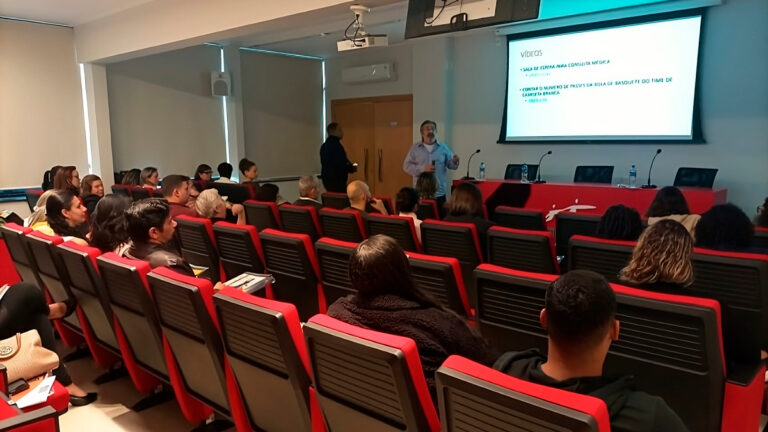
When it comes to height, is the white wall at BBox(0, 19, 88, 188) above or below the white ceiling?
below

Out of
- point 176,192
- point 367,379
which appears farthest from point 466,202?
point 367,379

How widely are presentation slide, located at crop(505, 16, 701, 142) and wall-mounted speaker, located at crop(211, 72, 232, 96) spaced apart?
15.5ft

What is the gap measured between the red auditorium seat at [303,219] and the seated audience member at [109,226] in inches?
54.2

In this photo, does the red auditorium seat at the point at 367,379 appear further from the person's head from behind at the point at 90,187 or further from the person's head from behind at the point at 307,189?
the person's head from behind at the point at 90,187

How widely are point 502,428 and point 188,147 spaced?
8.48 meters

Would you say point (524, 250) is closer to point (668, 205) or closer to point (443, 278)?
point (443, 278)

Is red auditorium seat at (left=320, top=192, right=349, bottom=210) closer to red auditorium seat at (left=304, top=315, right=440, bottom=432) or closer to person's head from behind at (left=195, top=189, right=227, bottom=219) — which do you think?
person's head from behind at (left=195, top=189, right=227, bottom=219)

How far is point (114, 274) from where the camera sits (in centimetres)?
225

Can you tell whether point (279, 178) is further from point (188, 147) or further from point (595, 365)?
point (595, 365)

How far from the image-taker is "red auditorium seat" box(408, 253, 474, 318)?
225cm

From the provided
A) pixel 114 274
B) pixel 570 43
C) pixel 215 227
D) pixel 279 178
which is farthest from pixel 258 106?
pixel 114 274

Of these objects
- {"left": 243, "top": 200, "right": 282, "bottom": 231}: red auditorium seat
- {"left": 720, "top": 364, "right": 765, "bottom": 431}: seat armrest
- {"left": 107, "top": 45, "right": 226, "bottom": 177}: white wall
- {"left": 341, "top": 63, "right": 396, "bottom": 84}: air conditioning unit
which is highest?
{"left": 341, "top": 63, "right": 396, "bottom": 84}: air conditioning unit

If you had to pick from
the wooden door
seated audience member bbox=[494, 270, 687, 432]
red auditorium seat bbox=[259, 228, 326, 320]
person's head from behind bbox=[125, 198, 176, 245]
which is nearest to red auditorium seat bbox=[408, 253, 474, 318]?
red auditorium seat bbox=[259, 228, 326, 320]

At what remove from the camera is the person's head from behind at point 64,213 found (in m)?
3.39
